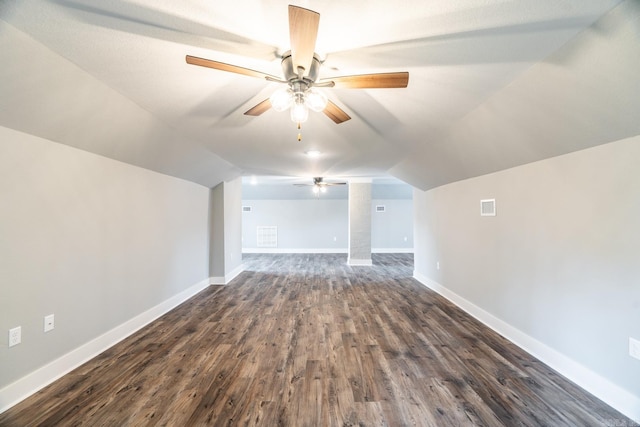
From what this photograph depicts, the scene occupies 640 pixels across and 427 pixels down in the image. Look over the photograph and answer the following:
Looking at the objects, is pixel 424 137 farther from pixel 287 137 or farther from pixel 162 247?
pixel 162 247

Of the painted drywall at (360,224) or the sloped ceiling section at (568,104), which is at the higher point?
the sloped ceiling section at (568,104)

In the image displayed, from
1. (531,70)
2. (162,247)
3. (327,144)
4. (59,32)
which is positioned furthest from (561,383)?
(162,247)

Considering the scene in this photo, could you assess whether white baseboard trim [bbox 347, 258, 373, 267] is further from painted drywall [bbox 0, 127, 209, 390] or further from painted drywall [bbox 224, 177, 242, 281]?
painted drywall [bbox 0, 127, 209, 390]

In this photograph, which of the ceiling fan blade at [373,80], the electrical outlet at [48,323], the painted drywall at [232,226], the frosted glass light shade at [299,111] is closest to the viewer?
the ceiling fan blade at [373,80]

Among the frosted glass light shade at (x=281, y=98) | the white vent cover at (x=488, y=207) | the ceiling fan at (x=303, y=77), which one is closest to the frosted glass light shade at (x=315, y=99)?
the ceiling fan at (x=303, y=77)

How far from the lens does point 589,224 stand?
2086mm

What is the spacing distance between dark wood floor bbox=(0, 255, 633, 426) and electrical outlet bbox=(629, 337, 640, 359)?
0.42m

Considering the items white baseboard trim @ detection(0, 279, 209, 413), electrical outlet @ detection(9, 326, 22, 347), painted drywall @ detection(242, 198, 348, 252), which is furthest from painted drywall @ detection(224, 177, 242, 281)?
painted drywall @ detection(242, 198, 348, 252)

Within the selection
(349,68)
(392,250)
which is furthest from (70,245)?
(392,250)

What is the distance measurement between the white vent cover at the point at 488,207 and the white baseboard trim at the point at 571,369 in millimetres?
1229

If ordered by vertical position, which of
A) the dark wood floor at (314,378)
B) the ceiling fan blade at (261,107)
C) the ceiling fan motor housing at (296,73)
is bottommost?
the dark wood floor at (314,378)

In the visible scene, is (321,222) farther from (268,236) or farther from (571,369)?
(571,369)

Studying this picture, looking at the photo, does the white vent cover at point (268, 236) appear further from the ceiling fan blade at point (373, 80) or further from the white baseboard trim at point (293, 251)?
the ceiling fan blade at point (373, 80)

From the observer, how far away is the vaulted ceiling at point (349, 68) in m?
1.31
